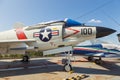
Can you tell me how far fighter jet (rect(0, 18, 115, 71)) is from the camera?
14.3 m

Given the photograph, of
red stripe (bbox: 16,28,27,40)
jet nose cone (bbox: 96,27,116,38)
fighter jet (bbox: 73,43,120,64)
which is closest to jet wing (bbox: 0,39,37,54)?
red stripe (bbox: 16,28,27,40)

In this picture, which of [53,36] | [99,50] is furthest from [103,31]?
[99,50]

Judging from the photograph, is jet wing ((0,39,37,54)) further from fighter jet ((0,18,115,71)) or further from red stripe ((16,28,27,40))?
red stripe ((16,28,27,40))

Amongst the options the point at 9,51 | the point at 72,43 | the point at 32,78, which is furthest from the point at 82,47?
the point at 32,78

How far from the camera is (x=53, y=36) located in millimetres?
14719

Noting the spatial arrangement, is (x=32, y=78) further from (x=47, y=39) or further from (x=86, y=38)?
(x=86, y=38)

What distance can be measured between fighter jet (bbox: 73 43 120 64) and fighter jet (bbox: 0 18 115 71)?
26.6 feet

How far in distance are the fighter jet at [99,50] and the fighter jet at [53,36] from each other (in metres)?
8.10

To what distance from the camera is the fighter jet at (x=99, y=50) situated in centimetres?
2250

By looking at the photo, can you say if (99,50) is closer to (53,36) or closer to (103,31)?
(103,31)

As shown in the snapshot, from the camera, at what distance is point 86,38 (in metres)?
14.6

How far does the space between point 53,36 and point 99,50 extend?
33.4ft

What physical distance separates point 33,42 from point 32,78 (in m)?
3.54

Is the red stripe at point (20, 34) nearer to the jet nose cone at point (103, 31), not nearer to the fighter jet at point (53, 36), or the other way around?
the fighter jet at point (53, 36)
